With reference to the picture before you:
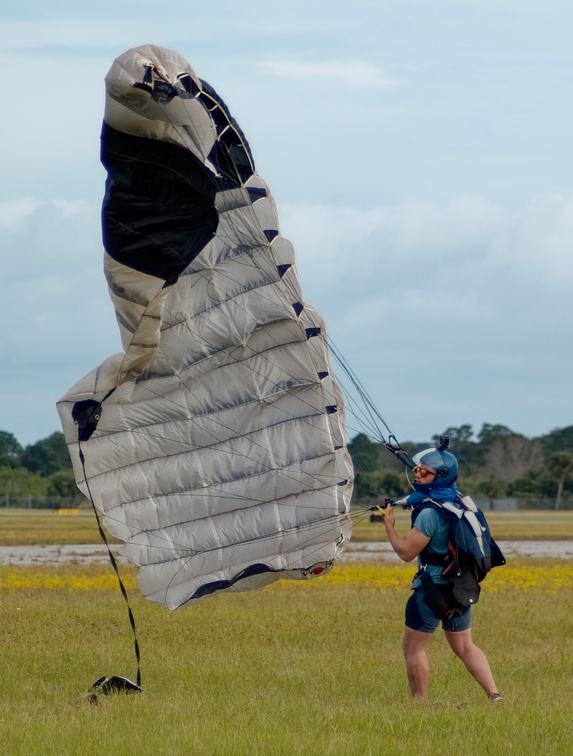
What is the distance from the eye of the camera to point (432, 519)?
27.1 feet

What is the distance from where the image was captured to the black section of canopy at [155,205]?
812 centimetres

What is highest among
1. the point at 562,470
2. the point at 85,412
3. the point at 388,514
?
the point at 562,470

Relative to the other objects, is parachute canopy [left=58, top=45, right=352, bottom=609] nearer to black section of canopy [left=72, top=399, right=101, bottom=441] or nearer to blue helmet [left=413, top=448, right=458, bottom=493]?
black section of canopy [left=72, top=399, right=101, bottom=441]

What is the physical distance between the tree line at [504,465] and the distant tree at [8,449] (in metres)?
35.8

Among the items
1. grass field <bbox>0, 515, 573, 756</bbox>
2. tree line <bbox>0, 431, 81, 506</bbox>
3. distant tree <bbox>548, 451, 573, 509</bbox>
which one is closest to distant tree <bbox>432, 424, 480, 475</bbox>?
distant tree <bbox>548, 451, 573, 509</bbox>

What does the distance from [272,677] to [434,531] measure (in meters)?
2.40

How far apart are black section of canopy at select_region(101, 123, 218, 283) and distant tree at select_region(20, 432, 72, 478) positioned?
104 meters

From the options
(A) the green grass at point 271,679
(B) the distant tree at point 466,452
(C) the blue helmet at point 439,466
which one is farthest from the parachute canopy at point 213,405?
(B) the distant tree at point 466,452

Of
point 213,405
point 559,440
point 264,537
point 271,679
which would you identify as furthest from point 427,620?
point 559,440

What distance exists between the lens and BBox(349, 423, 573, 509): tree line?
276 feet

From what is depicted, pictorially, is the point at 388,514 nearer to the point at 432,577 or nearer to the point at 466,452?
the point at 432,577

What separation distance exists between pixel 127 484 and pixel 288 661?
264 cm

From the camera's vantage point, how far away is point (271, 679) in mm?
9703

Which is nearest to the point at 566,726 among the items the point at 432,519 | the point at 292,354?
the point at 432,519
